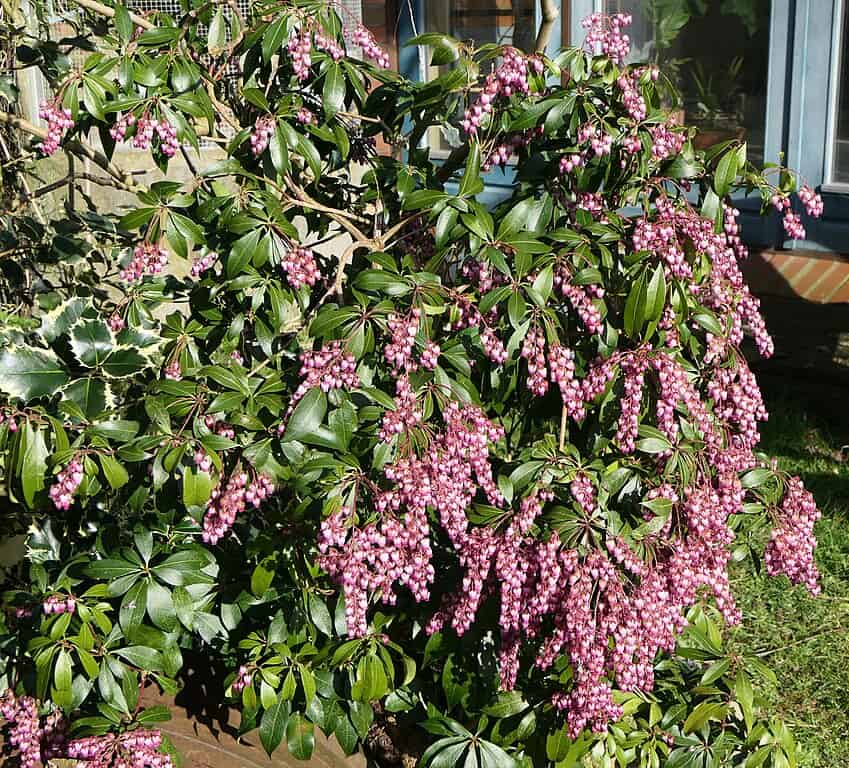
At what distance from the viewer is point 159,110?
2.15 metres

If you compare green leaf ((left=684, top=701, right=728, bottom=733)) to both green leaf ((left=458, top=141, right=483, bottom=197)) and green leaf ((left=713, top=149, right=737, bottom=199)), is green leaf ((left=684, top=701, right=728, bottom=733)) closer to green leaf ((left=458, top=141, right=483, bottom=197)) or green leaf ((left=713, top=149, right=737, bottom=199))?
green leaf ((left=713, top=149, right=737, bottom=199))

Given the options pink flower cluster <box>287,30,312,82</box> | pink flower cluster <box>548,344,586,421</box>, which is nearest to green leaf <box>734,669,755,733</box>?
pink flower cluster <box>548,344,586,421</box>

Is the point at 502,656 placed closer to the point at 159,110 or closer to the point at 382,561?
the point at 382,561

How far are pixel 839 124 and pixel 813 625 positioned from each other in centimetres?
218

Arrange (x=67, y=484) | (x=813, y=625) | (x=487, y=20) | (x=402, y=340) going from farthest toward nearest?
(x=487, y=20) → (x=813, y=625) → (x=402, y=340) → (x=67, y=484)

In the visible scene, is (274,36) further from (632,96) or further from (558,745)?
(558,745)

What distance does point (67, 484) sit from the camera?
1765 mm

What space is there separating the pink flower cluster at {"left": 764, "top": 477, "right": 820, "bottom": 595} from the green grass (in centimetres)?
58

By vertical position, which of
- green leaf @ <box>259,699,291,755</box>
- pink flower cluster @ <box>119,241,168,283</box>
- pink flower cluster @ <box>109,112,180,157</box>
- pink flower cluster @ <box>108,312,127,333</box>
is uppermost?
pink flower cluster @ <box>109,112,180,157</box>

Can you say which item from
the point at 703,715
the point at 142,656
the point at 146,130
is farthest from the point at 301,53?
the point at 703,715

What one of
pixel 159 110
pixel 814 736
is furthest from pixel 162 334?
pixel 814 736

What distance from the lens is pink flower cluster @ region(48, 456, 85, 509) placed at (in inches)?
69.3

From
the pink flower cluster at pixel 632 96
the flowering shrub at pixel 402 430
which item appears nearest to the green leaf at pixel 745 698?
the flowering shrub at pixel 402 430

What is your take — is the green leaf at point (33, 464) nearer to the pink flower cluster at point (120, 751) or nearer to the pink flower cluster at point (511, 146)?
the pink flower cluster at point (120, 751)
